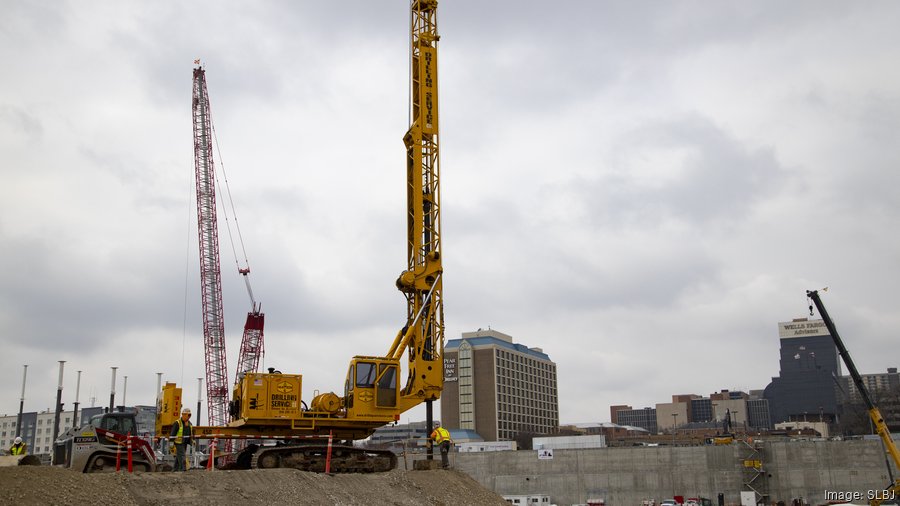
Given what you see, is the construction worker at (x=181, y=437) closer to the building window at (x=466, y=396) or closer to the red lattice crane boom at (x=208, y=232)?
the red lattice crane boom at (x=208, y=232)

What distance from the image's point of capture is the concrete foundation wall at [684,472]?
186ft

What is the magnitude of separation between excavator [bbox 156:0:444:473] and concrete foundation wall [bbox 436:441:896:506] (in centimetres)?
3946

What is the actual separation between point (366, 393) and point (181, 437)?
609 cm

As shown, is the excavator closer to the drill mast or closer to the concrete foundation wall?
the drill mast

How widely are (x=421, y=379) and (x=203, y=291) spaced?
48785mm

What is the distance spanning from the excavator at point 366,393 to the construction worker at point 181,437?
0.73 meters

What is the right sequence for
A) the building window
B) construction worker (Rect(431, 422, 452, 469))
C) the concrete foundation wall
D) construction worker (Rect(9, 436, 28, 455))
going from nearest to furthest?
construction worker (Rect(9, 436, 28, 455)) < construction worker (Rect(431, 422, 452, 469)) < the concrete foundation wall < the building window

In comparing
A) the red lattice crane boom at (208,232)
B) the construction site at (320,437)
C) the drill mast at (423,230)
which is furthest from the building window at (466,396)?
the drill mast at (423,230)

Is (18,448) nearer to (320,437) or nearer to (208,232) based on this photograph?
(320,437)

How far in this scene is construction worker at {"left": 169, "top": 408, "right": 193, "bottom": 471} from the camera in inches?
939

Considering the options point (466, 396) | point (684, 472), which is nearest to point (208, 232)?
point (684, 472)

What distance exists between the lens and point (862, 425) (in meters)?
114

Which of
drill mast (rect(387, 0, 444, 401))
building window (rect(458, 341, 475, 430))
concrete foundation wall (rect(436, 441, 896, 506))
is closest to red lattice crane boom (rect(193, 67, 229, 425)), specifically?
concrete foundation wall (rect(436, 441, 896, 506))

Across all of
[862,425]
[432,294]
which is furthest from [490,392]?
[432,294]
